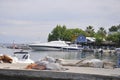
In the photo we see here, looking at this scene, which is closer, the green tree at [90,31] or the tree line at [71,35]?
the tree line at [71,35]

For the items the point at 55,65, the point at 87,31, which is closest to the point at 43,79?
the point at 55,65

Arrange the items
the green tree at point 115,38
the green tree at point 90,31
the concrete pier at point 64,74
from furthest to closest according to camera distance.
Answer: the green tree at point 90,31, the green tree at point 115,38, the concrete pier at point 64,74

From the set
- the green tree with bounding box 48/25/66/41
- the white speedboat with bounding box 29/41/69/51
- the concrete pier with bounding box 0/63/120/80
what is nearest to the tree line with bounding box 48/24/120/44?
the green tree with bounding box 48/25/66/41

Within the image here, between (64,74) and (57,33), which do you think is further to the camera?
(57,33)

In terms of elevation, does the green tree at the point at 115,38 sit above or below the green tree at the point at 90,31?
below

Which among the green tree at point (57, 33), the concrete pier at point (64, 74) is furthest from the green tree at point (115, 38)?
the concrete pier at point (64, 74)

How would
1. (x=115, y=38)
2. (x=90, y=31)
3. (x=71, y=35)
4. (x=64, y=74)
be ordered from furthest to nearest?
(x=90, y=31), (x=71, y=35), (x=115, y=38), (x=64, y=74)

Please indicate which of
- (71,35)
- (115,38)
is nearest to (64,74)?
(115,38)

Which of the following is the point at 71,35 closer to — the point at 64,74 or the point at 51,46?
the point at 51,46

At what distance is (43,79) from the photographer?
364 inches

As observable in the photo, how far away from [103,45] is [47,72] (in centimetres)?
10295

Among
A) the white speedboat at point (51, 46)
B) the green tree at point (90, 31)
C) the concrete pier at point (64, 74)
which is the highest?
the green tree at point (90, 31)

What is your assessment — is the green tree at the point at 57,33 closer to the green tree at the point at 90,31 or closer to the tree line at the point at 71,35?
the tree line at the point at 71,35

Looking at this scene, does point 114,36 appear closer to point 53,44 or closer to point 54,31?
point 54,31
